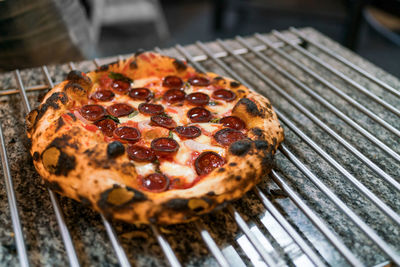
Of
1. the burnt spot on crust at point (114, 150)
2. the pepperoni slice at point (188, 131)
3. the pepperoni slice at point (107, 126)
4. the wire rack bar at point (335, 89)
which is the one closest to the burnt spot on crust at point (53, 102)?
the pepperoni slice at point (107, 126)

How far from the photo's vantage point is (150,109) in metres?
2.17

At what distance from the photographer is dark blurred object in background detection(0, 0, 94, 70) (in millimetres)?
3102

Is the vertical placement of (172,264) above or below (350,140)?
below

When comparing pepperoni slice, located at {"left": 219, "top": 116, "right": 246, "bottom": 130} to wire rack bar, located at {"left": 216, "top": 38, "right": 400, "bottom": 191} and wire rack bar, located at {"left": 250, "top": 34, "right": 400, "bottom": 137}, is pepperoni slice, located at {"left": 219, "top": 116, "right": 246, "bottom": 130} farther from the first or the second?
wire rack bar, located at {"left": 250, "top": 34, "right": 400, "bottom": 137}

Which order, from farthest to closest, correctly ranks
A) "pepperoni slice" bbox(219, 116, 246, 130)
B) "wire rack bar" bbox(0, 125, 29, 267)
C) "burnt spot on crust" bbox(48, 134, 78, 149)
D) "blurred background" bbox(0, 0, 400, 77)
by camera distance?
"blurred background" bbox(0, 0, 400, 77), "pepperoni slice" bbox(219, 116, 246, 130), "burnt spot on crust" bbox(48, 134, 78, 149), "wire rack bar" bbox(0, 125, 29, 267)

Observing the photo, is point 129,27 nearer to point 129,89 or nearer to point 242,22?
point 242,22

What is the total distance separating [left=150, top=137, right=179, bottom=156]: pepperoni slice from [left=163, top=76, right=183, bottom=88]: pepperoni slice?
621 millimetres

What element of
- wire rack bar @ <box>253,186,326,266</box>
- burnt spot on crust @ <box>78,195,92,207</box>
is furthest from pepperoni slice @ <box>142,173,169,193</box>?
wire rack bar @ <box>253,186,326,266</box>

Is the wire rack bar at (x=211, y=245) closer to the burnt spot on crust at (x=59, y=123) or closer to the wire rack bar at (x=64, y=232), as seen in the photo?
the wire rack bar at (x=64, y=232)

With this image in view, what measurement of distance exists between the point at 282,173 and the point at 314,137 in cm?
45

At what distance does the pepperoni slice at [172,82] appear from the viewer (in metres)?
2.44

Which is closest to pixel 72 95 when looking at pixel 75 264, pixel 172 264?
pixel 75 264

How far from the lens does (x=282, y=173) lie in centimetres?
208

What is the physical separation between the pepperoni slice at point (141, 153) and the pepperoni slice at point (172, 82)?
672mm
